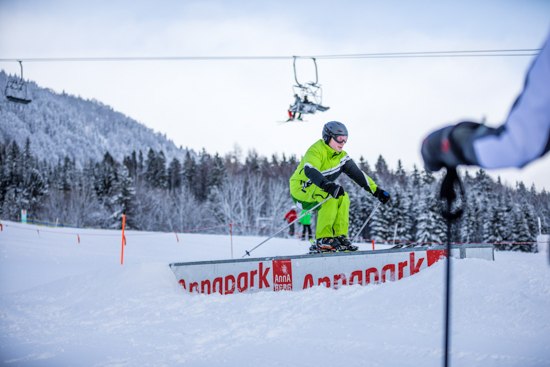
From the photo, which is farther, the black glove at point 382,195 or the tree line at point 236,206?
the tree line at point 236,206

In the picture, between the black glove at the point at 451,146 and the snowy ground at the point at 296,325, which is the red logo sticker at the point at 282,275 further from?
the black glove at the point at 451,146

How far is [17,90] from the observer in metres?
13.5

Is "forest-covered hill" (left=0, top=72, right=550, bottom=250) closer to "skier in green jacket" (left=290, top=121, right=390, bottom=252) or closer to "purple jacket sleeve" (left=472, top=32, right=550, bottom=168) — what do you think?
"skier in green jacket" (left=290, top=121, right=390, bottom=252)

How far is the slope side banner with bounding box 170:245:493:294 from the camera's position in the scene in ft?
13.9

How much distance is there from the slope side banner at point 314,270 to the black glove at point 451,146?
3267mm

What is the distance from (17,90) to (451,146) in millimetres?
15353

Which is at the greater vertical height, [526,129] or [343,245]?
[526,129]

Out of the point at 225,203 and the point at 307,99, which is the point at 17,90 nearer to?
the point at 307,99

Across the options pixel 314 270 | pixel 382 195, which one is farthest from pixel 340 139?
pixel 314 270

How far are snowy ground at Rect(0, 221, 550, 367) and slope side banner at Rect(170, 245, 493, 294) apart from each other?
37 cm

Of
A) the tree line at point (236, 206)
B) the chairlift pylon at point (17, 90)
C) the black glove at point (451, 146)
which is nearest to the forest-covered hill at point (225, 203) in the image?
the tree line at point (236, 206)

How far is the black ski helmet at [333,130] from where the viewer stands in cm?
497

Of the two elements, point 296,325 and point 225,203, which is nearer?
point 296,325

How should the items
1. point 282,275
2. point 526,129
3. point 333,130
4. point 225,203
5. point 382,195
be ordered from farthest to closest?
point 225,203, point 382,195, point 333,130, point 282,275, point 526,129
